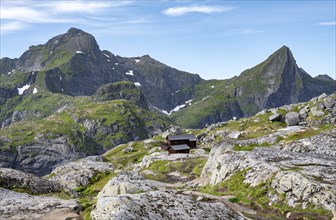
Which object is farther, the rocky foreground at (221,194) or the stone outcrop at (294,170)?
the stone outcrop at (294,170)

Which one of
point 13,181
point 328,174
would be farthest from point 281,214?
point 13,181

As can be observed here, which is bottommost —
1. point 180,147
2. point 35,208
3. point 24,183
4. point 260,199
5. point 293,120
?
point 180,147

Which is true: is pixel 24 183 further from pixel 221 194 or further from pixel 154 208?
pixel 221 194

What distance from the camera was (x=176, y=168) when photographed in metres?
103

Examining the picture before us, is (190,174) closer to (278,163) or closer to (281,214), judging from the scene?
(278,163)

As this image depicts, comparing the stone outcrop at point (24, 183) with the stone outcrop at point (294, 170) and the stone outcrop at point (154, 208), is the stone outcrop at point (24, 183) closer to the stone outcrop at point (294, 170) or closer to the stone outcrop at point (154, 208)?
the stone outcrop at point (154, 208)

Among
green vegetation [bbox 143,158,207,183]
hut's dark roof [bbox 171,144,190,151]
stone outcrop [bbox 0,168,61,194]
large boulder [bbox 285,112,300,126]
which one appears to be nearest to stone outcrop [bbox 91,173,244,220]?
stone outcrop [bbox 0,168,61,194]

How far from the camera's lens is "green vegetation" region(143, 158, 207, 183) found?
88.0 metres

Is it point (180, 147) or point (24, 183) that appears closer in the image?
point (24, 183)

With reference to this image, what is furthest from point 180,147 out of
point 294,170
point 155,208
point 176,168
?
point 155,208

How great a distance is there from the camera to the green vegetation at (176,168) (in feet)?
289

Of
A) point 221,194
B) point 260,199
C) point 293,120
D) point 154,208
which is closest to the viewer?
point 154,208

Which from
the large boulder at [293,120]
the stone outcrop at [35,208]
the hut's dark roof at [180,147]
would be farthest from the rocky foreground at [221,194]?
the hut's dark roof at [180,147]

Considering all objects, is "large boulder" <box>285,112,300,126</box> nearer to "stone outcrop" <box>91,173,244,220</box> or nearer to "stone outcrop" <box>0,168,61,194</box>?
"stone outcrop" <box>0,168,61,194</box>
